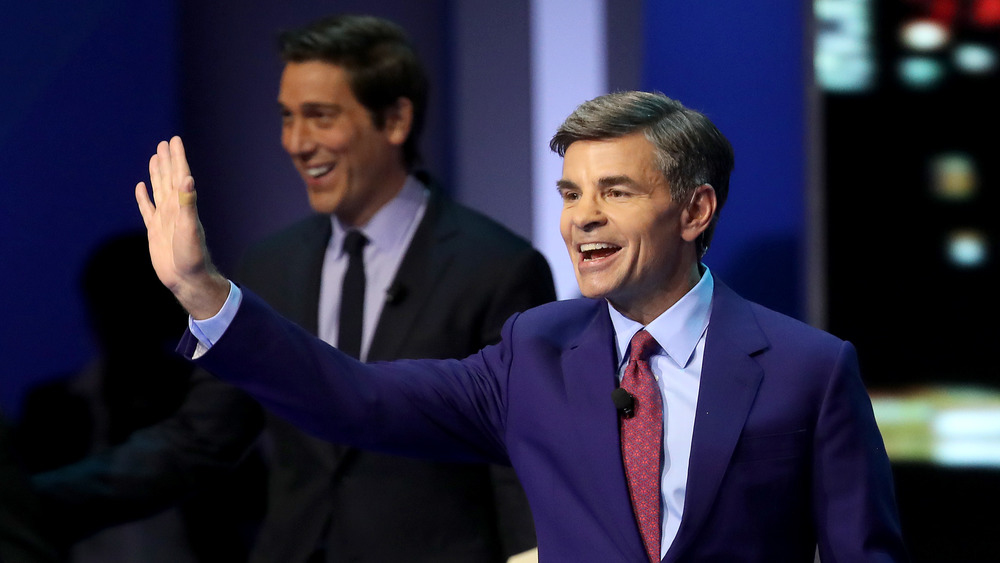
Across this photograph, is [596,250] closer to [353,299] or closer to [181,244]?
[181,244]

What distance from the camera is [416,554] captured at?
8.21 feet

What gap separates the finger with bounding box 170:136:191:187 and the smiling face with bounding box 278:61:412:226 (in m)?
1.04

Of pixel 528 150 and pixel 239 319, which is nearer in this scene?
pixel 239 319

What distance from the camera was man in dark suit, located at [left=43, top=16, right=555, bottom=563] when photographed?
251 cm

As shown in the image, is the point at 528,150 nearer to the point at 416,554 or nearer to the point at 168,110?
the point at 168,110

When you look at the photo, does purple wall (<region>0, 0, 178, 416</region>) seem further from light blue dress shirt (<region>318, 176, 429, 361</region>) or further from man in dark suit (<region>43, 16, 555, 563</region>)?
light blue dress shirt (<region>318, 176, 429, 361</region>)

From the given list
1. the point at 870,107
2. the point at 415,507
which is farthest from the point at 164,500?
the point at 870,107

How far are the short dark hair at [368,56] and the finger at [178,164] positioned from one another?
3.82 ft

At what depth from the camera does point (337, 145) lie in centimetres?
277

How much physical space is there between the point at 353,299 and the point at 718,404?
1122mm

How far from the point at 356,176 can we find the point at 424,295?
0.37 metres

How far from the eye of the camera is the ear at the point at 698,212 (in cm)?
188

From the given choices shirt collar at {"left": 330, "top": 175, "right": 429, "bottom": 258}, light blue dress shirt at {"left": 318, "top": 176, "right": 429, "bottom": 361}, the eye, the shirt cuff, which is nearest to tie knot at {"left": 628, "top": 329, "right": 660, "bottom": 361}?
the eye

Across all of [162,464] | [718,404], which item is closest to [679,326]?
[718,404]
